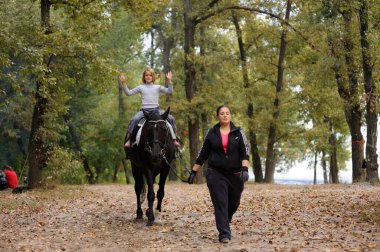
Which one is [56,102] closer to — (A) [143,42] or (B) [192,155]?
(B) [192,155]

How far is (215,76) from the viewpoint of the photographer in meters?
33.6

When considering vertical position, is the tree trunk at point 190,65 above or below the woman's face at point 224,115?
above

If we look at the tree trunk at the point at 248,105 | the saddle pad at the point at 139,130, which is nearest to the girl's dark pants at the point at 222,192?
the saddle pad at the point at 139,130

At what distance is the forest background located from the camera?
67.9 ft

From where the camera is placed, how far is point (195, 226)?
38.9 ft

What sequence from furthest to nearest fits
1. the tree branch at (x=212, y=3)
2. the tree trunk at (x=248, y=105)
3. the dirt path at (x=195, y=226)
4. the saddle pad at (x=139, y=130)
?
→ the tree trunk at (x=248, y=105) < the tree branch at (x=212, y=3) < the saddle pad at (x=139, y=130) < the dirt path at (x=195, y=226)

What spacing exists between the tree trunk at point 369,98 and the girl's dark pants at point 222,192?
1300cm

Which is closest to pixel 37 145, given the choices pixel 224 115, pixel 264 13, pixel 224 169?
pixel 224 169

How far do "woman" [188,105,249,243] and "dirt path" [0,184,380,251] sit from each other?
0.55 m

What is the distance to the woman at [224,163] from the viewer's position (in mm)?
9617

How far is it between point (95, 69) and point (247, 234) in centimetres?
1167

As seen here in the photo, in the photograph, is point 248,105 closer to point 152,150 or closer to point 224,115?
point 152,150

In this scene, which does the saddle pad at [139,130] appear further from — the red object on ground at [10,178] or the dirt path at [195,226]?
the red object on ground at [10,178]

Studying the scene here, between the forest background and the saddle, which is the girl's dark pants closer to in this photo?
the saddle
